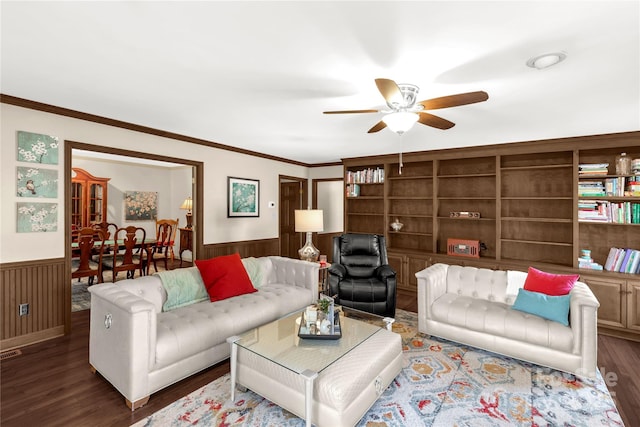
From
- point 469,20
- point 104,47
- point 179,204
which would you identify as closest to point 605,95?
point 469,20

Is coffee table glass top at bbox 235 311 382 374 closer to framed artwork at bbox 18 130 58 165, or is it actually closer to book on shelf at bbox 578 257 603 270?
framed artwork at bbox 18 130 58 165

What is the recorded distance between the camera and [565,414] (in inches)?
81.8

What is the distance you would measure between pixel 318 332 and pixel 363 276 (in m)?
1.87

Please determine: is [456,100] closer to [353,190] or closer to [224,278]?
[224,278]

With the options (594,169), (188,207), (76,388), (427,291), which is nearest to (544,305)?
(427,291)

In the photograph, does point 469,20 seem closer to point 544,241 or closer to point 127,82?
point 127,82

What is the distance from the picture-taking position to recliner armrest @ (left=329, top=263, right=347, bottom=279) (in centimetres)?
391

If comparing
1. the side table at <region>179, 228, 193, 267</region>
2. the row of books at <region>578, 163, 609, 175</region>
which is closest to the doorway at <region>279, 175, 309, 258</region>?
the side table at <region>179, 228, 193, 267</region>

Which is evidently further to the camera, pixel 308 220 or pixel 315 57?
pixel 308 220

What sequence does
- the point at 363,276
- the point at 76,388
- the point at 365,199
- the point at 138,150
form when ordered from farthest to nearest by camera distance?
the point at 365,199 → the point at 363,276 → the point at 138,150 → the point at 76,388

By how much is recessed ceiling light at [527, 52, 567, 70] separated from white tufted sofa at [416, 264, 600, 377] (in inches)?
72.7

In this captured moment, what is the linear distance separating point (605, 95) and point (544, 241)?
8.15 ft

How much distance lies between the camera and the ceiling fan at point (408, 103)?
1955mm

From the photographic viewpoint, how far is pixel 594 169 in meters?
3.87
